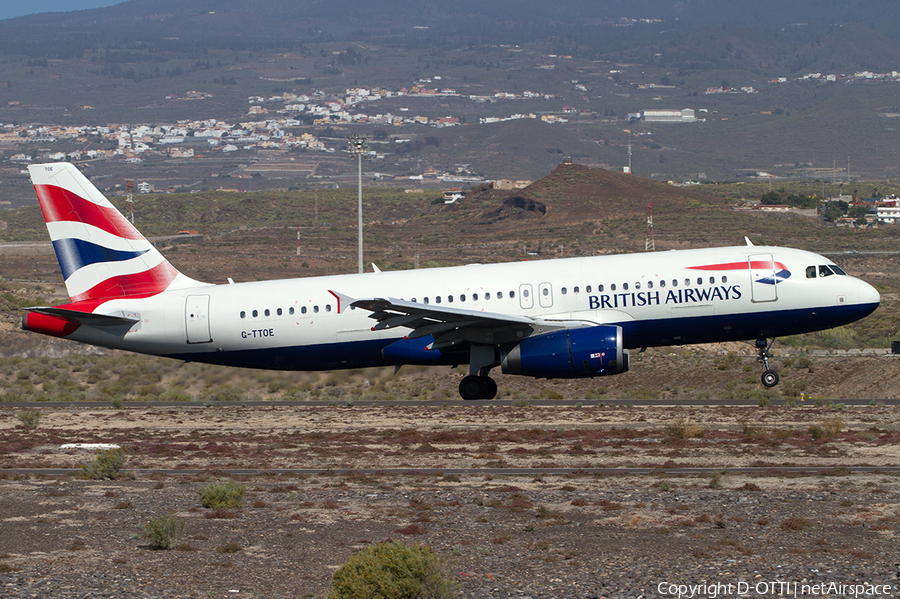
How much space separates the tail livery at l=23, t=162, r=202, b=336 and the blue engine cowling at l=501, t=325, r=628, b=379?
37.1 feet

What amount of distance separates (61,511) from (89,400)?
69.7 ft

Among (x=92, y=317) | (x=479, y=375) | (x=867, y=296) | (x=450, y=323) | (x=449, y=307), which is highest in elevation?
(x=867, y=296)

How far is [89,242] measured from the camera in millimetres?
31250

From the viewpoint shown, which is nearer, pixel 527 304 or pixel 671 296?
pixel 671 296

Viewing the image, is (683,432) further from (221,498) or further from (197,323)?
(197,323)

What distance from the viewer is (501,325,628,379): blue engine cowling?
28203 millimetres

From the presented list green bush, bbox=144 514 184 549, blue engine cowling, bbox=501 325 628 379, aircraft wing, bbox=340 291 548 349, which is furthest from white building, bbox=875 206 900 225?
green bush, bbox=144 514 184 549

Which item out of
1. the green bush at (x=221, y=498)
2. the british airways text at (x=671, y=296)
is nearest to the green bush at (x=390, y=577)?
the green bush at (x=221, y=498)

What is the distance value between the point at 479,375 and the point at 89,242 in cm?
1228

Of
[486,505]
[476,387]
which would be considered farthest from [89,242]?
[486,505]

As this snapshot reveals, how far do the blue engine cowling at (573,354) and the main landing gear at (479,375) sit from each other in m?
1.18

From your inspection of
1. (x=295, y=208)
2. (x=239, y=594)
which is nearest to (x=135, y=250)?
(x=239, y=594)

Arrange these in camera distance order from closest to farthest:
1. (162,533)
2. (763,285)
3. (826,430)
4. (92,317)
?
(162,533)
(826,430)
(763,285)
(92,317)

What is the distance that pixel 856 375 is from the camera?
36656 mm
